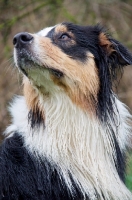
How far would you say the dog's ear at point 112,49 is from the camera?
5.34 metres

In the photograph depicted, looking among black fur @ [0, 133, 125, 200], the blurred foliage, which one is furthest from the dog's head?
the blurred foliage

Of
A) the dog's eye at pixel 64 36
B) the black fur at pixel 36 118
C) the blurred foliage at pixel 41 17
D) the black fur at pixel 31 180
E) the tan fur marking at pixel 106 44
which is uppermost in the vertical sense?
the blurred foliage at pixel 41 17

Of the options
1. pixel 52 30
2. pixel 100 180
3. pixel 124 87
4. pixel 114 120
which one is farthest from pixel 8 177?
pixel 124 87

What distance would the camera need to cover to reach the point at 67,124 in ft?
17.0

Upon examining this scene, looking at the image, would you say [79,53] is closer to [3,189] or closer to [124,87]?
[3,189]

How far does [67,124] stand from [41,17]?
205 inches

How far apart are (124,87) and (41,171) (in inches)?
247

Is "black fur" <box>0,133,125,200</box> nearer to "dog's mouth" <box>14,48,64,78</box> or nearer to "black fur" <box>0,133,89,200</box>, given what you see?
"black fur" <box>0,133,89,200</box>

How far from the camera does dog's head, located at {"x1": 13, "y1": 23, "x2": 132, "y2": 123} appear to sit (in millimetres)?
4840

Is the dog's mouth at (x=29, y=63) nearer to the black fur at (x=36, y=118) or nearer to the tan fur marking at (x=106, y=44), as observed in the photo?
the black fur at (x=36, y=118)

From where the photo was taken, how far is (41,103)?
16.9 feet

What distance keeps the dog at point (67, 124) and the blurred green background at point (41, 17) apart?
395 cm

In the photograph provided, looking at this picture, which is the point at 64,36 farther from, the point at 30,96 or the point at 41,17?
the point at 41,17

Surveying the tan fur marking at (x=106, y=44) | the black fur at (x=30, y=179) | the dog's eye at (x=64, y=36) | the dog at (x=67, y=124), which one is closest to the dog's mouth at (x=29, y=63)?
the dog at (x=67, y=124)
